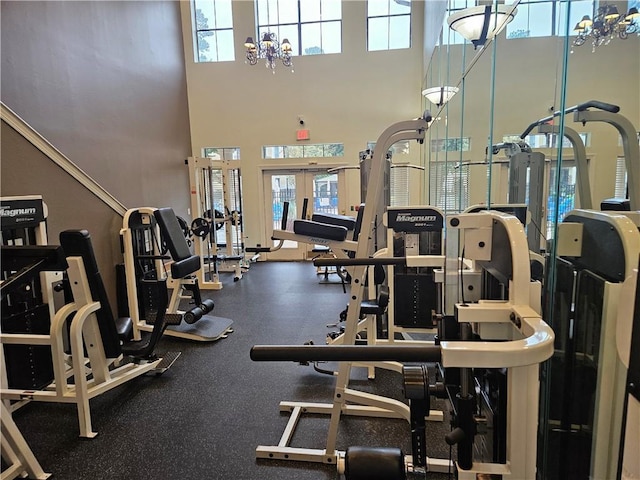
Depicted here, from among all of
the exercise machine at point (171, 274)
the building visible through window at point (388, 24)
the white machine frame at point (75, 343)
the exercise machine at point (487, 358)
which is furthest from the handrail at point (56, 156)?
the building visible through window at point (388, 24)

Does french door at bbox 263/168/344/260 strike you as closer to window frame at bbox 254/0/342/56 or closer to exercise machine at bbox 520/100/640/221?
window frame at bbox 254/0/342/56

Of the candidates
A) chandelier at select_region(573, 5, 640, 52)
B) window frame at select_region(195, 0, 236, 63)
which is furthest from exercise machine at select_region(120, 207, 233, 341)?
window frame at select_region(195, 0, 236, 63)

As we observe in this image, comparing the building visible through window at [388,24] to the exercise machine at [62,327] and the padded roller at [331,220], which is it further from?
the exercise machine at [62,327]

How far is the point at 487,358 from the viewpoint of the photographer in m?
0.88

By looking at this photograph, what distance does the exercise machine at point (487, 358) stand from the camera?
880mm

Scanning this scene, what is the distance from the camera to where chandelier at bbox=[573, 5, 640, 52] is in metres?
1.10

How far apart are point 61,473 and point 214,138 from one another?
6750 millimetres

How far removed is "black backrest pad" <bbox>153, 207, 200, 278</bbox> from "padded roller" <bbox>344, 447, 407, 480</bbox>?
2.75m

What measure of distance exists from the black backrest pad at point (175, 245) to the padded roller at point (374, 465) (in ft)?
9.02

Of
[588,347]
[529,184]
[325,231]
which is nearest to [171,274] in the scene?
[325,231]

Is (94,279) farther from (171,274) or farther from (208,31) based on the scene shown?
(208,31)

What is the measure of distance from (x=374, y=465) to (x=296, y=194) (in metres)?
7.10

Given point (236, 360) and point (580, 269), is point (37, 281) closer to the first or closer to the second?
point (236, 360)

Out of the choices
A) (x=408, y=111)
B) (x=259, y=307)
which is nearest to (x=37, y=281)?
(x=259, y=307)
